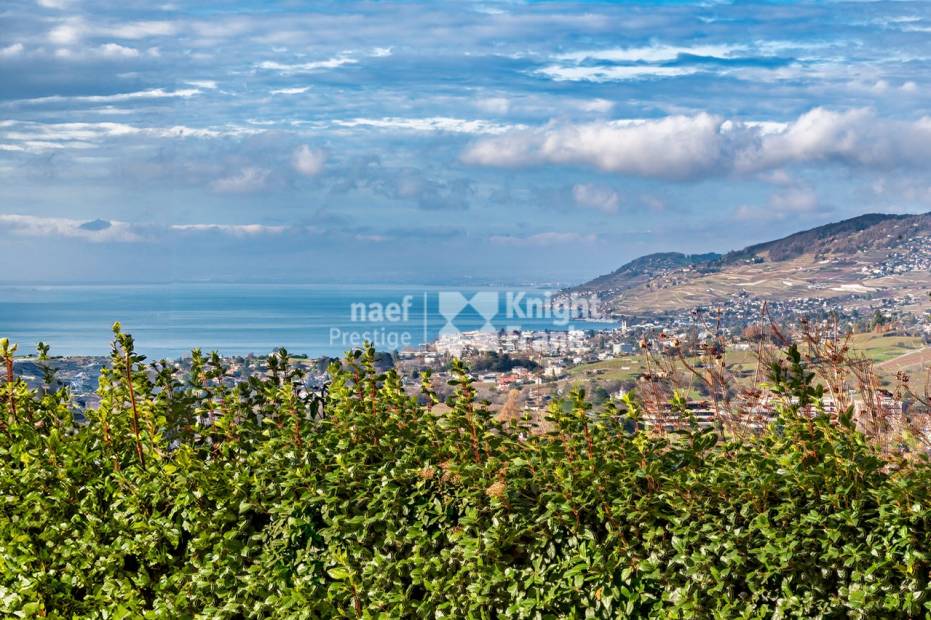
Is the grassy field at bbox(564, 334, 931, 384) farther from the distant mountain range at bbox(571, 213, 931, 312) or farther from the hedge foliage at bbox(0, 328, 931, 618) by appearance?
the distant mountain range at bbox(571, 213, 931, 312)

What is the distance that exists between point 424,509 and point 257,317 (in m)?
18.3

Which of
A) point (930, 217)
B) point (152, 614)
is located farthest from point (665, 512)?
point (930, 217)

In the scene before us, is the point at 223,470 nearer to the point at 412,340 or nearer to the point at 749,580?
the point at 749,580

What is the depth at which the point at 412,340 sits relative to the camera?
12.2m

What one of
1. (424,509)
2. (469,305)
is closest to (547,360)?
(424,509)

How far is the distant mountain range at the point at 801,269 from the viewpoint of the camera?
19.6 metres

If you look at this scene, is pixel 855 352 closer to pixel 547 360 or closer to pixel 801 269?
pixel 547 360

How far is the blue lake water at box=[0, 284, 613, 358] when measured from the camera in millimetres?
9258

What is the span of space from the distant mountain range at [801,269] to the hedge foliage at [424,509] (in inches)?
413

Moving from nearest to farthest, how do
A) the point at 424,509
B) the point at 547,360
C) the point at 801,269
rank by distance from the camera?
1. the point at 424,509
2. the point at 547,360
3. the point at 801,269

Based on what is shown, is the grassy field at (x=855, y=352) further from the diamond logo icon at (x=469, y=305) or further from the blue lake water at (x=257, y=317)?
the diamond logo icon at (x=469, y=305)

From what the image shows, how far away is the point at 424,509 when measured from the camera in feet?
14.0

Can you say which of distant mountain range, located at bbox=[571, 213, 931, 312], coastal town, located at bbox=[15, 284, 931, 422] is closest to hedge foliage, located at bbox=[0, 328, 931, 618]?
coastal town, located at bbox=[15, 284, 931, 422]

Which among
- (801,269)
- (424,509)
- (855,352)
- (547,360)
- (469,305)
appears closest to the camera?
(424,509)
